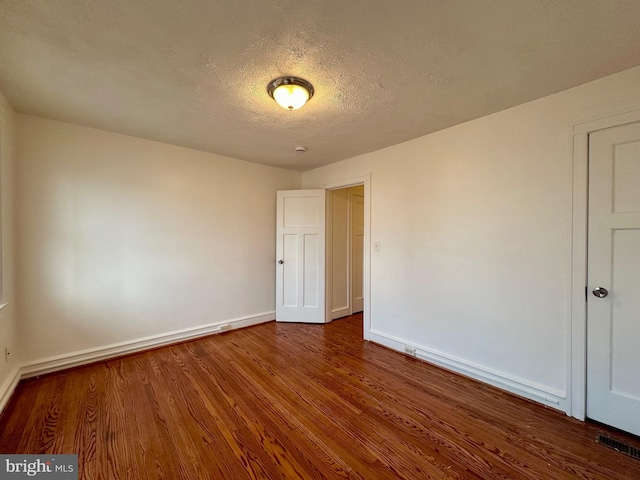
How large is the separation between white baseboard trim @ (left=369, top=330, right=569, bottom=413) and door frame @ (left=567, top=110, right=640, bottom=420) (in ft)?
0.30

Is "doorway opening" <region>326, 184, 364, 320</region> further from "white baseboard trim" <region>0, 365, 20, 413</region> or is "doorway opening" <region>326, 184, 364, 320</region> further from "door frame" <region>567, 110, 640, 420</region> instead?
"white baseboard trim" <region>0, 365, 20, 413</region>

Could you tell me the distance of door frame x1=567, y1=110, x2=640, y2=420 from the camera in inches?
70.9

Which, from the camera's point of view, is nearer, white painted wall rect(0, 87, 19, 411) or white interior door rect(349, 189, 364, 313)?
white painted wall rect(0, 87, 19, 411)

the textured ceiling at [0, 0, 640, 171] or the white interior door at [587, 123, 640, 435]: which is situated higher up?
the textured ceiling at [0, 0, 640, 171]

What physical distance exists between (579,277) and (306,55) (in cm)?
238

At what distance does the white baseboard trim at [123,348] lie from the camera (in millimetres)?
2375

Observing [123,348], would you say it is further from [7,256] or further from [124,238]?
[7,256]

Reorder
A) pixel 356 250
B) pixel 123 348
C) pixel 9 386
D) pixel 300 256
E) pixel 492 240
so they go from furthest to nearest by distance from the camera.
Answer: pixel 356 250 → pixel 300 256 → pixel 123 348 → pixel 492 240 → pixel 9 386

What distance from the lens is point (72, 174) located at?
2523 millimetres

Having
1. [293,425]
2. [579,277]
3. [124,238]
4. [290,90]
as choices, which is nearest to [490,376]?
[579,277]

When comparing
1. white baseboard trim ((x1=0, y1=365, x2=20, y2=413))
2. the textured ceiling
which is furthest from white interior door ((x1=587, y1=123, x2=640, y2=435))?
white baseboard trim ((x1=0, y1=365, x2=20, y2=413))

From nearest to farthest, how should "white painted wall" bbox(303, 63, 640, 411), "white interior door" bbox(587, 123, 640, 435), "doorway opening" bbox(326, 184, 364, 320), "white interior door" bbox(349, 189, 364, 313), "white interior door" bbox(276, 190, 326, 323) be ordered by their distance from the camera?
"white interior door" bbox(587, 123, 640, 435) → "white painted wall" bbox(303, 63, 640, 411) → "white interior door" bbox(276, 190, 326, 323) → "doorway opening" bbox(326, 184, 364, 320) → "white interior door" bbox(349, 189, 364, 313)

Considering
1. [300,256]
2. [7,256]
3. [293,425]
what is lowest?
[293,425]

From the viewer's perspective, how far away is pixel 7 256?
212 centimetres
